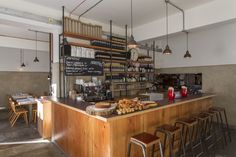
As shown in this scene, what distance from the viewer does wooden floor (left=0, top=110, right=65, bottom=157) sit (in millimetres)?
3295

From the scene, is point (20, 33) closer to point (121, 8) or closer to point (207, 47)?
point (121, 8)

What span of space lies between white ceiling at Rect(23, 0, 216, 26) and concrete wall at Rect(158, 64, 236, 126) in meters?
2.18

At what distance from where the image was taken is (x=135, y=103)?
2551 mm

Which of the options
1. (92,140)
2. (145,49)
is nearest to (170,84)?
(145,49)

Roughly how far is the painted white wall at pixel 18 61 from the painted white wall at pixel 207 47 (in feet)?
20.6

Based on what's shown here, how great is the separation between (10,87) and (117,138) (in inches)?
292

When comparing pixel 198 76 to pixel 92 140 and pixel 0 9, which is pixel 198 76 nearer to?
pixel 92 140

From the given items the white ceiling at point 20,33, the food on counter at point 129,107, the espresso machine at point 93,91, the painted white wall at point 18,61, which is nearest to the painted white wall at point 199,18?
the espresso machine at point 93,91

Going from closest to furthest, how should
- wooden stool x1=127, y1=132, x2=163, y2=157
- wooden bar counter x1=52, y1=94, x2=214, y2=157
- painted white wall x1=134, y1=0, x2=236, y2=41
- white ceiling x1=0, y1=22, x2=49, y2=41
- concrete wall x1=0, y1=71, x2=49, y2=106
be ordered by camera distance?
wooden stool x1=127, y1=132, x2=163, y2=157 → wooden bar counter x1=52, y1=94, x2=214, y2=157 → painted white wall x1=134, y1=0, x2=236, y2=41 → white ceiling x1=0, y1=22, x2=49, y2=41 → concrete wall x1=0, y1=71, x2=49, y2=106

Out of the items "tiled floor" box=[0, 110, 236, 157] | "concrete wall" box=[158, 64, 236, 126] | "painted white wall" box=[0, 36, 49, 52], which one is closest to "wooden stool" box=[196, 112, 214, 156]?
"tiled floor" box=[0, 110, 236, 157]

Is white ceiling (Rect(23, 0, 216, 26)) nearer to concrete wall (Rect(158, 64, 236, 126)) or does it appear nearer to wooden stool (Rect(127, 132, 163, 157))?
concrete wall (Rect(158, 64, 236, 126))

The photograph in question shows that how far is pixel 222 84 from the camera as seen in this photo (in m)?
4.88

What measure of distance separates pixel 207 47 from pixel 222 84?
1.26 meters

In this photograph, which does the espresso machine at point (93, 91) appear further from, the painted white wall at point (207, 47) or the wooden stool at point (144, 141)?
the painted white wall at point (207, 47)
